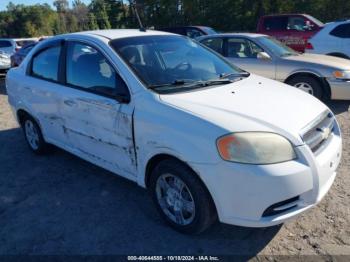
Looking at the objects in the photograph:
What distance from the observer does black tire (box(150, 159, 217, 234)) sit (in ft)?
9.53

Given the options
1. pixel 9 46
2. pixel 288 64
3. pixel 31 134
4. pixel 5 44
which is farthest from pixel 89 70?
pixel 5 44

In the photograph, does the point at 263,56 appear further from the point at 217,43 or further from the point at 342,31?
the point at 342,31

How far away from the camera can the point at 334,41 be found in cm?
988

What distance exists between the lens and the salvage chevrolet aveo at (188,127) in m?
2.70

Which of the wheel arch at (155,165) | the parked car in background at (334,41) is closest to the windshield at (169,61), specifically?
the wheel arch at (155,165)

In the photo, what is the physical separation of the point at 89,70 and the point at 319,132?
232 cm

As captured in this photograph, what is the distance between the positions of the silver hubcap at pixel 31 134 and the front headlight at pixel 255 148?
131 inches

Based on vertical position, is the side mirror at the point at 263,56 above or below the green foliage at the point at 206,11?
above

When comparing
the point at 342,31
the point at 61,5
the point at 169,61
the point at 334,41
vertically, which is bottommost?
the point at 61,5

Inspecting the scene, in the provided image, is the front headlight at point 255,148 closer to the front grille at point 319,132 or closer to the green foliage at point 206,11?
the front grille at point 319,132

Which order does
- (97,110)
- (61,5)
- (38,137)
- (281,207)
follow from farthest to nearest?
(61,5) < (38,137) < (97,110) < (281,207)

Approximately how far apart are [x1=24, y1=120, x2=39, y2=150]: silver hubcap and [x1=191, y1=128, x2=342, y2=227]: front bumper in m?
3.18

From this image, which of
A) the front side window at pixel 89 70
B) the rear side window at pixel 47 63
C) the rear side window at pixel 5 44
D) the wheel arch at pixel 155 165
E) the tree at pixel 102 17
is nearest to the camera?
the wheel arch at pixel 155 165

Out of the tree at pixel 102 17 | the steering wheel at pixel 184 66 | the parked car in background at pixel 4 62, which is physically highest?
the steering wheel at pixel 184 66
